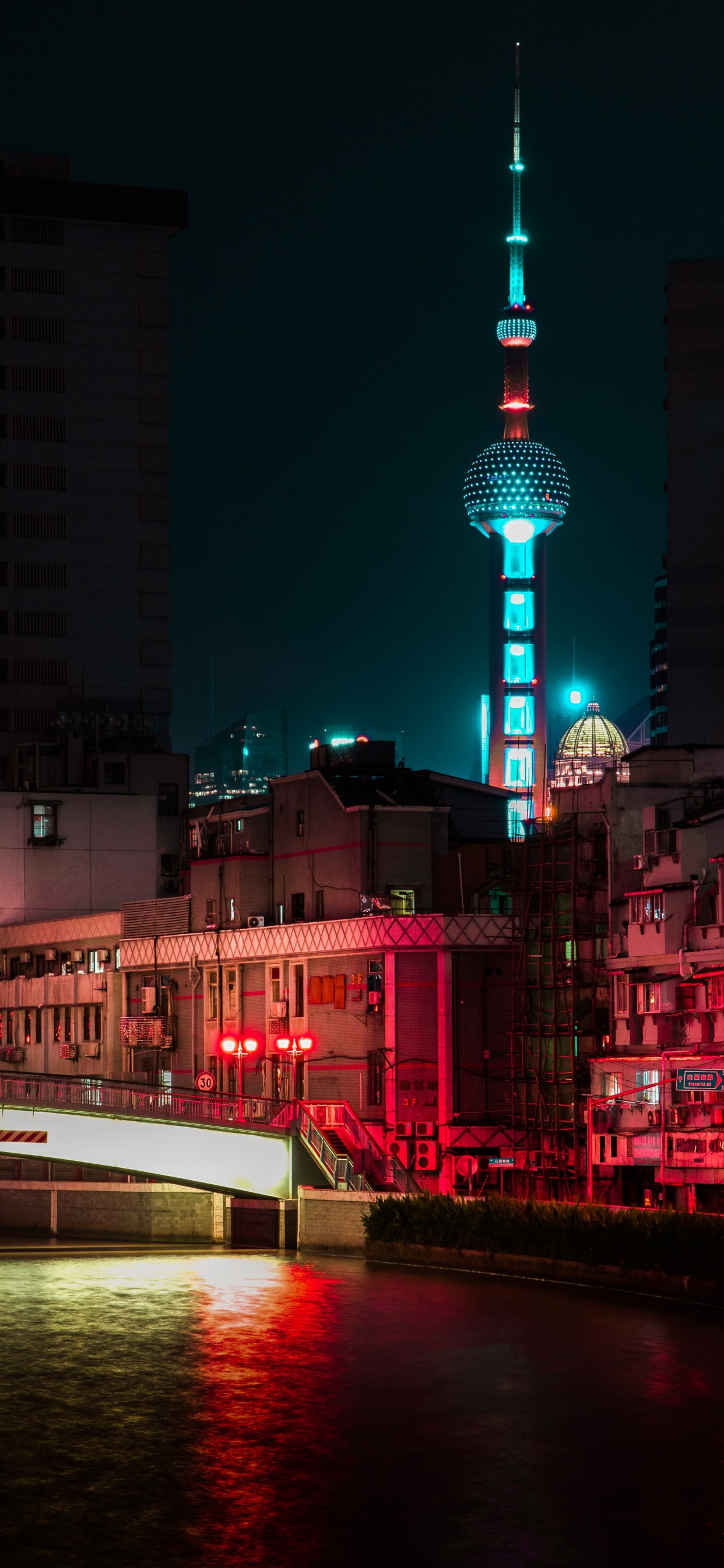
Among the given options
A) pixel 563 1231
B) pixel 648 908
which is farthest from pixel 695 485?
pixel 563 1231

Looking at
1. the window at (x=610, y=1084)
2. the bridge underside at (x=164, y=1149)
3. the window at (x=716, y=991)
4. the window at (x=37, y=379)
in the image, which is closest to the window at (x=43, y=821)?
the bridge underside at (x=164, y=1149)

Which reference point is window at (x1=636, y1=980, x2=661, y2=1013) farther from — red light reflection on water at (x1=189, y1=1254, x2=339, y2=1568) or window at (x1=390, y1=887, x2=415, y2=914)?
red light reflection on water at (x1=189, y1=1254, x2=339, y2=1568)

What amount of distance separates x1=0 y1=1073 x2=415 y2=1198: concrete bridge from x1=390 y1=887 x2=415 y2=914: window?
30.8 feet

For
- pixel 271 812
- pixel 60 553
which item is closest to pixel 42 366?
pixel 60 553

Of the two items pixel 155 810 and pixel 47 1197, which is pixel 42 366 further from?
pixel 47 1197

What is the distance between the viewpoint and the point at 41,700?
481 feet

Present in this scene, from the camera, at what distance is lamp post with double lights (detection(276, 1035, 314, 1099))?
82.0 m

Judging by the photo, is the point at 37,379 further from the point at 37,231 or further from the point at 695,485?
the point at 695,485

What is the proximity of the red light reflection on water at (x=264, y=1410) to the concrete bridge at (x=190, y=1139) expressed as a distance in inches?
210

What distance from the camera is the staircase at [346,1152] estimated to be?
7556 centimetres

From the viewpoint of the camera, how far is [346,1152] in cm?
7862

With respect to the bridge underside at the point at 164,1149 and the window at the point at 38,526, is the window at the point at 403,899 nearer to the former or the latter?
the bridge underside at the point at 164,1149

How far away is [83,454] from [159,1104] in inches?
3236

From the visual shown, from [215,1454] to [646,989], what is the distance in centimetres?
3524
